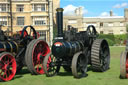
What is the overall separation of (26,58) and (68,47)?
1.80 metres

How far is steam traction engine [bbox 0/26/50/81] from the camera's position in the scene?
7203 millimetres

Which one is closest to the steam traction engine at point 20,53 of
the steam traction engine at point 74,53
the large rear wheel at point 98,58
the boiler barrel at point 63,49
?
the steam traction engine at point 74,53

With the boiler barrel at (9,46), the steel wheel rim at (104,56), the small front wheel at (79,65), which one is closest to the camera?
the small front wheel at (79,65)

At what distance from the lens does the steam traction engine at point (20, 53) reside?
7203mm

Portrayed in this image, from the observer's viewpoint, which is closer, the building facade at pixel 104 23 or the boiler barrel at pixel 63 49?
the boiler barrel at pixel 63 49

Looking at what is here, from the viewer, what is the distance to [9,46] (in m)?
7.81

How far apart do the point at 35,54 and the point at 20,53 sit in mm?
617

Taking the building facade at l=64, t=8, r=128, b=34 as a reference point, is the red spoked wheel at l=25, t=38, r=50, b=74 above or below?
below

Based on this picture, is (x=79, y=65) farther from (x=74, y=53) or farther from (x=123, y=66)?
(x=123, y=66)

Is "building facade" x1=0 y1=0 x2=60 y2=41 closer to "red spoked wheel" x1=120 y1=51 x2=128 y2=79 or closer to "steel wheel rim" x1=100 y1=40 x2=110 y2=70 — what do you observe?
"steel wheel rim" x1=100 y1=40 x2=110 y2=70

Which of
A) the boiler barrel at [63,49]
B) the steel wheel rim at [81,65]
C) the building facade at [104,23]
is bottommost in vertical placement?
the steel wheel rim at [81,65]

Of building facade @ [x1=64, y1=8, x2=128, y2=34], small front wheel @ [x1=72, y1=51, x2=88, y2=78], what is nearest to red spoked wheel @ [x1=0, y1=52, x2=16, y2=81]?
small front wheel @ [x1=72, y1=51, x2=88, y2=78]

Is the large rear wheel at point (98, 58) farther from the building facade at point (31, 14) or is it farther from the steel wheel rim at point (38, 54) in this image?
A: the building facade at point (31, 14)

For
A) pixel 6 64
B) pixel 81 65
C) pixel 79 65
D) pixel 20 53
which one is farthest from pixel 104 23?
pixel 6 64
